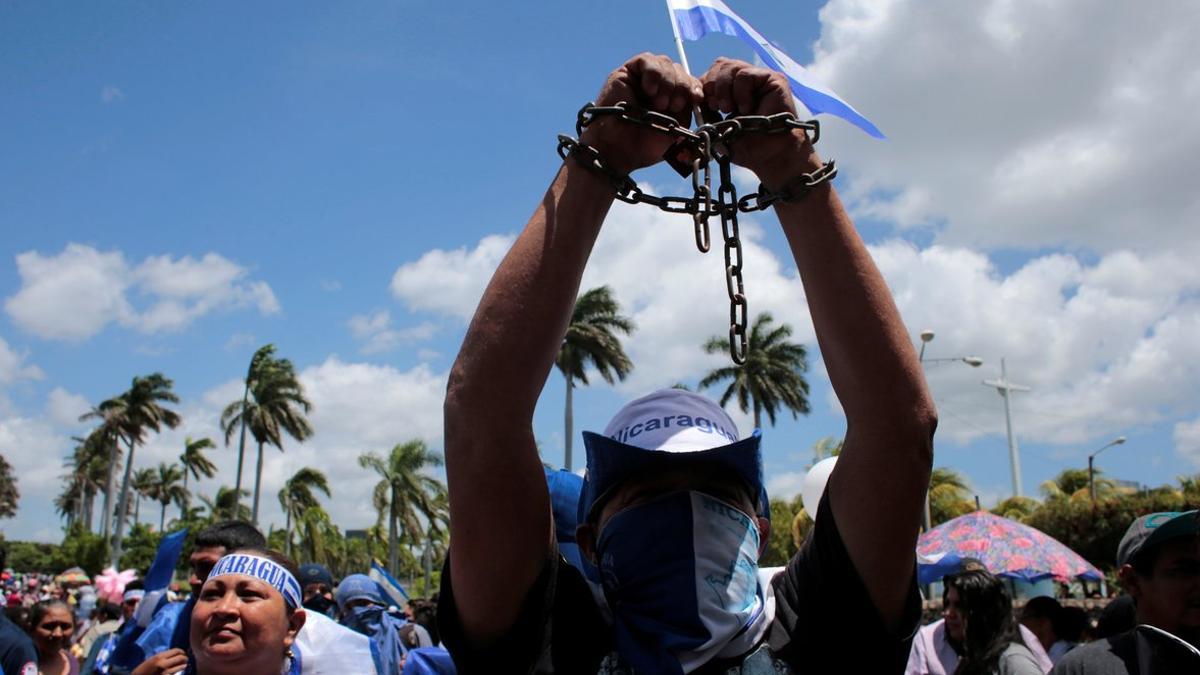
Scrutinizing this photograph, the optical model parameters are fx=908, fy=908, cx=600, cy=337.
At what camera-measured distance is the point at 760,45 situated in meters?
2.61

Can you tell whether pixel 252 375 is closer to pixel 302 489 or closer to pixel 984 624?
pixel 302 489

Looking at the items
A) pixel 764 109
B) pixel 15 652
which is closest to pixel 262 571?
pixel 764 109

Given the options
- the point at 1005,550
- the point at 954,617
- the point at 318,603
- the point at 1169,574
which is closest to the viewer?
the point at 1169,574

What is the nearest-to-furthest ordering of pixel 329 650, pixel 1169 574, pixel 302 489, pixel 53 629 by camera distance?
1. pixel 1169 574
2. pixel 329 650
3. pixel 53 629
4. pixel 302 489

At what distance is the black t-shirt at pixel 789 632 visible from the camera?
163 cm

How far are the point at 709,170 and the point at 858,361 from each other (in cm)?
44

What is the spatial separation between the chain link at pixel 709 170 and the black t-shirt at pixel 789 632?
452mm

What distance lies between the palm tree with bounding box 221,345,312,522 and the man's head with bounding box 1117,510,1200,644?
142 ft

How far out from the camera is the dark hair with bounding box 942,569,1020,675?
433 centimetres

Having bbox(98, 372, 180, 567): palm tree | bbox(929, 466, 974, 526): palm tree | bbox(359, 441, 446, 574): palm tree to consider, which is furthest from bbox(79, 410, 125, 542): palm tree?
bbox(929, 466, 974, 526): palm tree

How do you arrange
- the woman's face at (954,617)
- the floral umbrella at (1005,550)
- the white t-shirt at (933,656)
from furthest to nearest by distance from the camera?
the floral umbrella at (1005,550), the white t-shirt at (933,656), the woman's face at (954,617)

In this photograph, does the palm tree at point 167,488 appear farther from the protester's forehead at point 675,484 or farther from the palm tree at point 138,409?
the protester's forehead at point 675,484

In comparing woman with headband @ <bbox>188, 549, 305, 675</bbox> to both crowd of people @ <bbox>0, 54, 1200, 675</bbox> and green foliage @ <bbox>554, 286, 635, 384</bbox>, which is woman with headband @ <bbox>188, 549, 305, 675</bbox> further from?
green foliage @ <bbox>554, 286, 635, 384</bbox>

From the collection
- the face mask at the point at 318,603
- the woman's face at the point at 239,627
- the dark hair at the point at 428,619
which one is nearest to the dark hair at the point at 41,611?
the face mask at the point at 318,603
